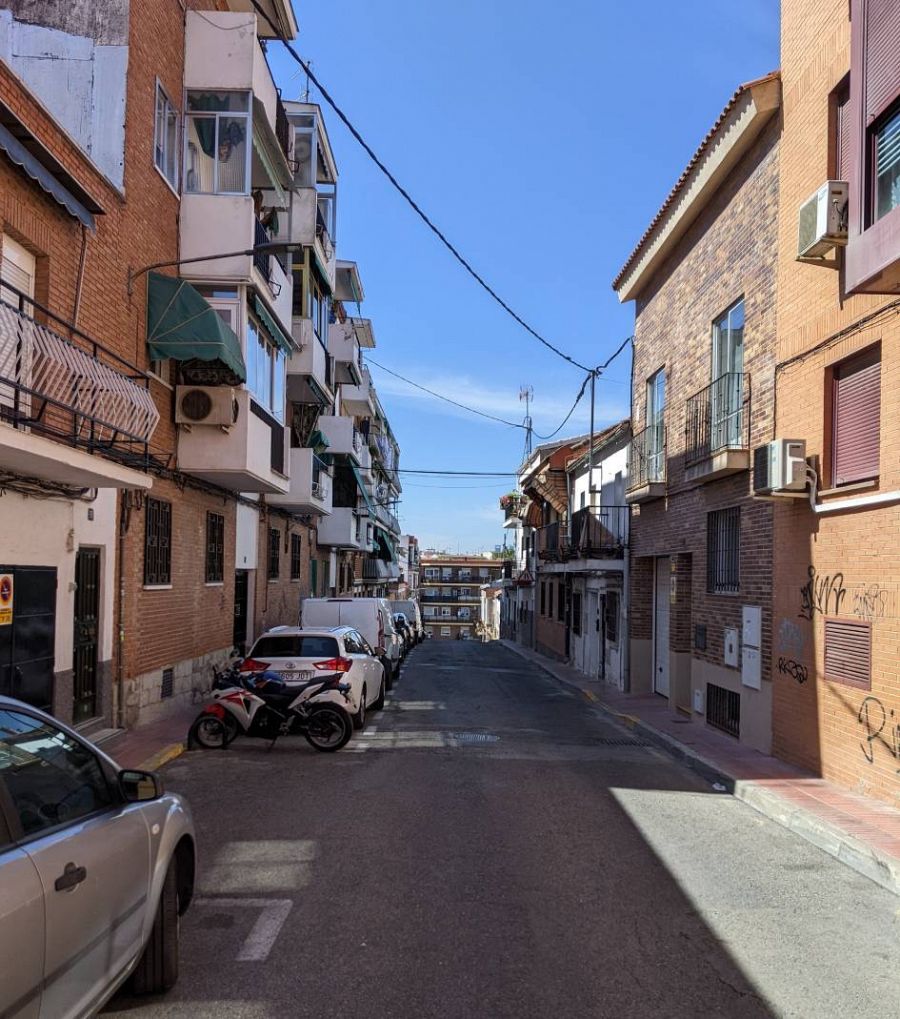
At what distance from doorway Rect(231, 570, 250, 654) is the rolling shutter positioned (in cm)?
1499

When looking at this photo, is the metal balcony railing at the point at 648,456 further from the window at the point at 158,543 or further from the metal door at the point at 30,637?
the metal door at the point at 30,637

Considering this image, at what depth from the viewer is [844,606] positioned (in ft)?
30.8

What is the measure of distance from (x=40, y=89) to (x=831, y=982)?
1331cm

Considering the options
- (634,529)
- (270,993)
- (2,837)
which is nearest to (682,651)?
(634,529)

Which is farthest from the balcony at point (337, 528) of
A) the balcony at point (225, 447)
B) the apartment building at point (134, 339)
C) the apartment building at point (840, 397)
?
the apartment building at point (840, 397)

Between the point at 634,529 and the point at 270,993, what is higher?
the point at 634,529

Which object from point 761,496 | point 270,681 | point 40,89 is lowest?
point 270,681

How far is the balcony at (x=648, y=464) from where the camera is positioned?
1681 centimetres

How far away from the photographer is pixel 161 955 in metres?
4.26

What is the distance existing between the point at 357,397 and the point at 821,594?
32221mm

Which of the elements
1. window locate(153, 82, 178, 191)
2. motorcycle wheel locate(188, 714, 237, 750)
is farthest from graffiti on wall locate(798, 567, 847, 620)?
window locate(153, 82, 178, 191)

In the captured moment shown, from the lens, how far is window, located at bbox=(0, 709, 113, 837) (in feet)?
10.8

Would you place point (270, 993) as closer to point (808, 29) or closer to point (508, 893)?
point (508, 893)

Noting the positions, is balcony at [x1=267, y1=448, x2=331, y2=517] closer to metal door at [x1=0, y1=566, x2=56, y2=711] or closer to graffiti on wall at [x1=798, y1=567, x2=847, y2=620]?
metal door at [x1=0, y1=566, x2=56, y2=711]
